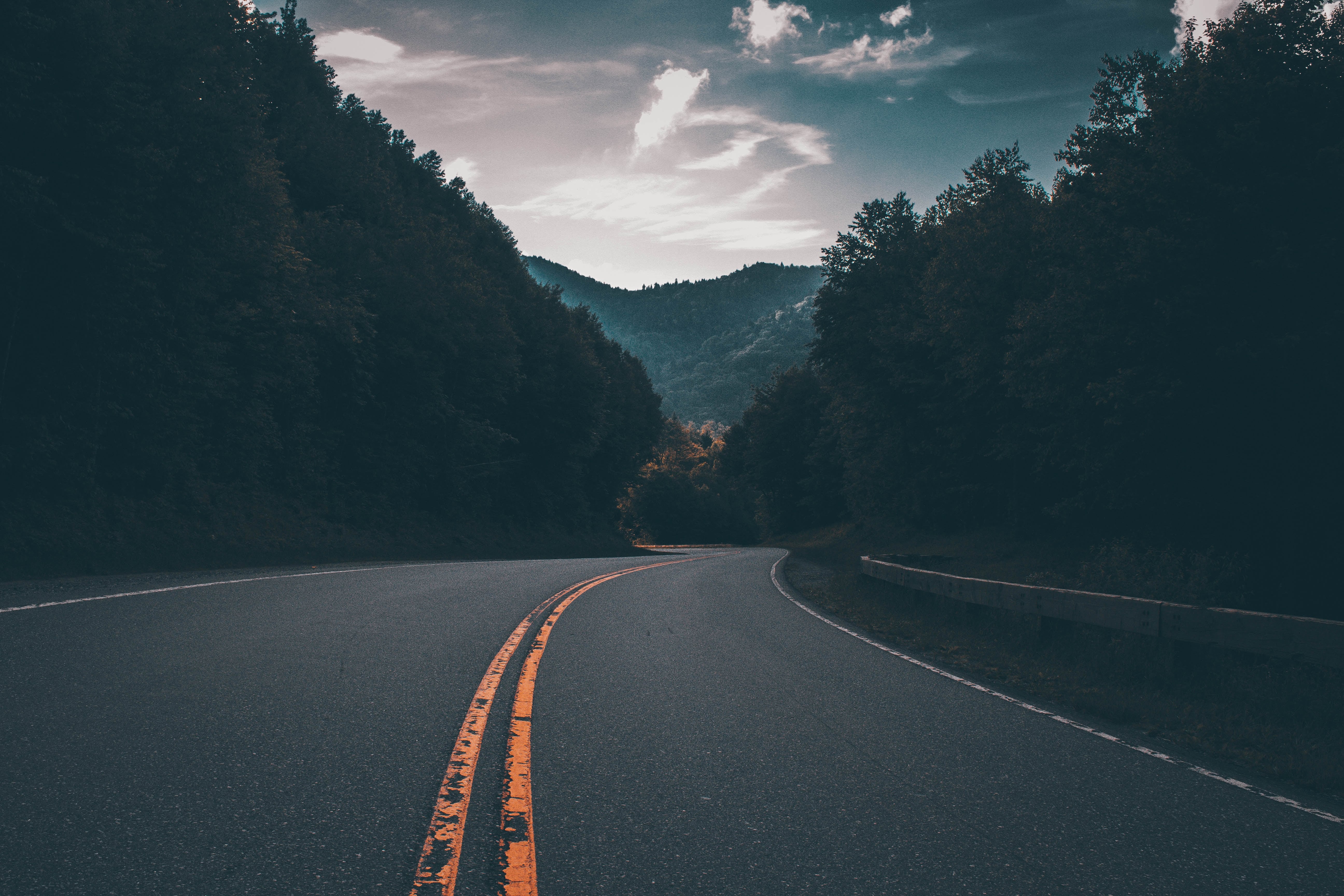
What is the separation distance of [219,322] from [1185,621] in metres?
24.4

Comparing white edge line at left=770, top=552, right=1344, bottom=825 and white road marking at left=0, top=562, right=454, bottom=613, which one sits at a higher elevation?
white road marking at left=0, top=562, right=454, bottom=613

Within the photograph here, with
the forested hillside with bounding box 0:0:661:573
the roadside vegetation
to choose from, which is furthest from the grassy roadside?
the forested hillside with bounding box 0:0:661:573

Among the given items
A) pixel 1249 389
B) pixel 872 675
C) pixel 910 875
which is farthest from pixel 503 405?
pixel 910 875

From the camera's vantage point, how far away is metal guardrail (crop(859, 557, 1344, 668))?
591 centimetres

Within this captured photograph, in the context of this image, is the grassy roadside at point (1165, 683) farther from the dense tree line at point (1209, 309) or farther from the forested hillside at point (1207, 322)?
the dense tree line at point (1209, 309)

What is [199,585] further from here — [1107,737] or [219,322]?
[219,322]

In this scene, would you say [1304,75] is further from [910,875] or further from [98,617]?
[98,617]

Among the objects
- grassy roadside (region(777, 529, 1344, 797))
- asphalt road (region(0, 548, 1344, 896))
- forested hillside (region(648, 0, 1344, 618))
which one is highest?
forested hillside (region(648, 0, 1344, 618))

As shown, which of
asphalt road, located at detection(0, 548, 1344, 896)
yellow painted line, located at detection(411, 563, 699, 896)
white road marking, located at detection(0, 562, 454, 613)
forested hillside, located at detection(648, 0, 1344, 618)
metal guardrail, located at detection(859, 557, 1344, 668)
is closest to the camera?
yellow painted line, located at detection(411, 563, 699, 896)

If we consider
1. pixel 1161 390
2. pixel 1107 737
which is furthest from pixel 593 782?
Answer: pixel 1161 390

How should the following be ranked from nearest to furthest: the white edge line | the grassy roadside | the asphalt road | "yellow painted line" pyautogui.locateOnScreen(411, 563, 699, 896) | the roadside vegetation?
"yellow painted line" pyautogui.locateOnScreen(411, 563, 699, 896) < the asphalt road < the white edge line < the grassy roadside < the roadside vegetation

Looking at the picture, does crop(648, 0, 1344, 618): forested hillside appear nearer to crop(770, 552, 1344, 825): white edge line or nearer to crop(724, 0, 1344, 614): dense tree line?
crop(724, 0, 1344, 614): dense tree line

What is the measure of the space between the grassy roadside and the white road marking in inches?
390

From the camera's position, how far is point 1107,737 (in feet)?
18.7
